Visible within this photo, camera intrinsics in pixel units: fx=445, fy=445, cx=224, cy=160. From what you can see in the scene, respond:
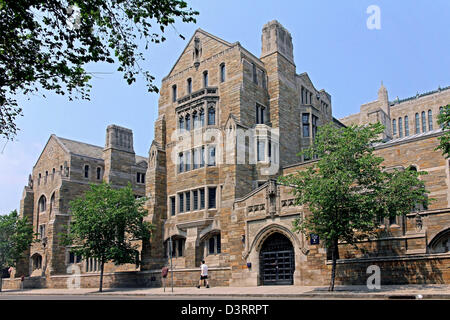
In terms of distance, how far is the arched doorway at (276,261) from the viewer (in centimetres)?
2572

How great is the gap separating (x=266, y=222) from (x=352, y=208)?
281 inches

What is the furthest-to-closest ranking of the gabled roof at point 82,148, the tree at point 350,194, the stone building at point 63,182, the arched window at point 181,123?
the gabled roof at point 82,148, the stone building at point 63,182, the arched window at point 181,123, the tree at point 350,194

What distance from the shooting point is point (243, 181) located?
1308 inches

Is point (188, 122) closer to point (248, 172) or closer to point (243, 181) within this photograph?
point (248, 172)

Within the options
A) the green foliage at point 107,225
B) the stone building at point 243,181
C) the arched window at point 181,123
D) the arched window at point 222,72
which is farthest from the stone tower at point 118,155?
the arched window at point 222,72

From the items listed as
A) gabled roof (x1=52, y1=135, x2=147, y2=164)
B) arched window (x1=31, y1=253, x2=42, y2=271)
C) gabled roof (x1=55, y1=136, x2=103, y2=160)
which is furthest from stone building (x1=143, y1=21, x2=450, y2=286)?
arched window (x1=31, y1=253, x2=42, y2=271)

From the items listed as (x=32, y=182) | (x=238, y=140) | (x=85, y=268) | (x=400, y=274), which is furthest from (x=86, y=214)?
(x=32, y=182)

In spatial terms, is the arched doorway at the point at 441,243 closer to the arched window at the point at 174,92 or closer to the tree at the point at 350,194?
the tree at the point at 350,194

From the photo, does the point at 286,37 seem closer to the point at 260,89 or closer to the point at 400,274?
the point at 260,89

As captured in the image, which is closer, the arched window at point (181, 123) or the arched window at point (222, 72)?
the arched window at point (222, 72)

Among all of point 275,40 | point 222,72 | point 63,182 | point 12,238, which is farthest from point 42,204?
point 275,40

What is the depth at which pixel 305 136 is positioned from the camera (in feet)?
132

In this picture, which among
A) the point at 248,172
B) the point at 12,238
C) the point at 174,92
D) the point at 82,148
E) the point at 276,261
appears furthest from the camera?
the point at 82,148

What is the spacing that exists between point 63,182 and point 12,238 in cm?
804
